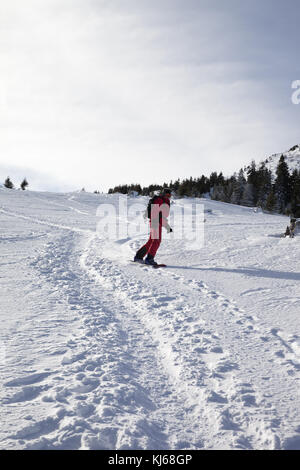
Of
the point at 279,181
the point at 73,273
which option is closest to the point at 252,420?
the point at 73,273

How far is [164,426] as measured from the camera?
7.29ft

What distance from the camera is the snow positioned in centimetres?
215

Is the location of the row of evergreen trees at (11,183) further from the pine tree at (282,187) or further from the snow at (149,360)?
the snow at (149,360)

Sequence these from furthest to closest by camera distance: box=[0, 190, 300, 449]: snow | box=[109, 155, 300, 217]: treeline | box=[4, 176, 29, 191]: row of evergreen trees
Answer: box=[4, 176, 29, 191]: row of evergreen trees → box=[109, 155, 300, 217]: treeline → box=[0, 190, 300, 449]: snow

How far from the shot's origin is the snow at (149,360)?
7.05 feet

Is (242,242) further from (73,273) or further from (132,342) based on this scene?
(132,342)

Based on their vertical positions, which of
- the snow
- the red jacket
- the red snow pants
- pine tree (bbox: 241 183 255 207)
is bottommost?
the snow

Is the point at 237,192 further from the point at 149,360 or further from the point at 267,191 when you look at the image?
the point at 149,360

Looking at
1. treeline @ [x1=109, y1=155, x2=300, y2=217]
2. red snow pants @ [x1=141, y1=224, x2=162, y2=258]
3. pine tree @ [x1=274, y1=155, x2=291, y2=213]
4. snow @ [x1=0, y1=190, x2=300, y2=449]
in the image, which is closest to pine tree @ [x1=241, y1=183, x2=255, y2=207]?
treeline @ [x1=109, y1=155, x2=300, y2=217]

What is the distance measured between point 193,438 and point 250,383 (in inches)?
35.2

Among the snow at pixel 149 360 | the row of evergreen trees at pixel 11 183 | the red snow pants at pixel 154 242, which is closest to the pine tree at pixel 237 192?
the row of evergreen trees at pixel 11 183

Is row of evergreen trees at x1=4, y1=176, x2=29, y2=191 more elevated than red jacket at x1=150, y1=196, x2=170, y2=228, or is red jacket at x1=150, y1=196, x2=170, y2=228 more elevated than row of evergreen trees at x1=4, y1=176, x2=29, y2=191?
row of evergreen trees at x1=4, y1=176, x2=29, y2=191

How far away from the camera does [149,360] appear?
3.16m

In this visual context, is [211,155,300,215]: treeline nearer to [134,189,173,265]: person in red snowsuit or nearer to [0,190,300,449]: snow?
[134,189,173,265]: person in red snowsuit
